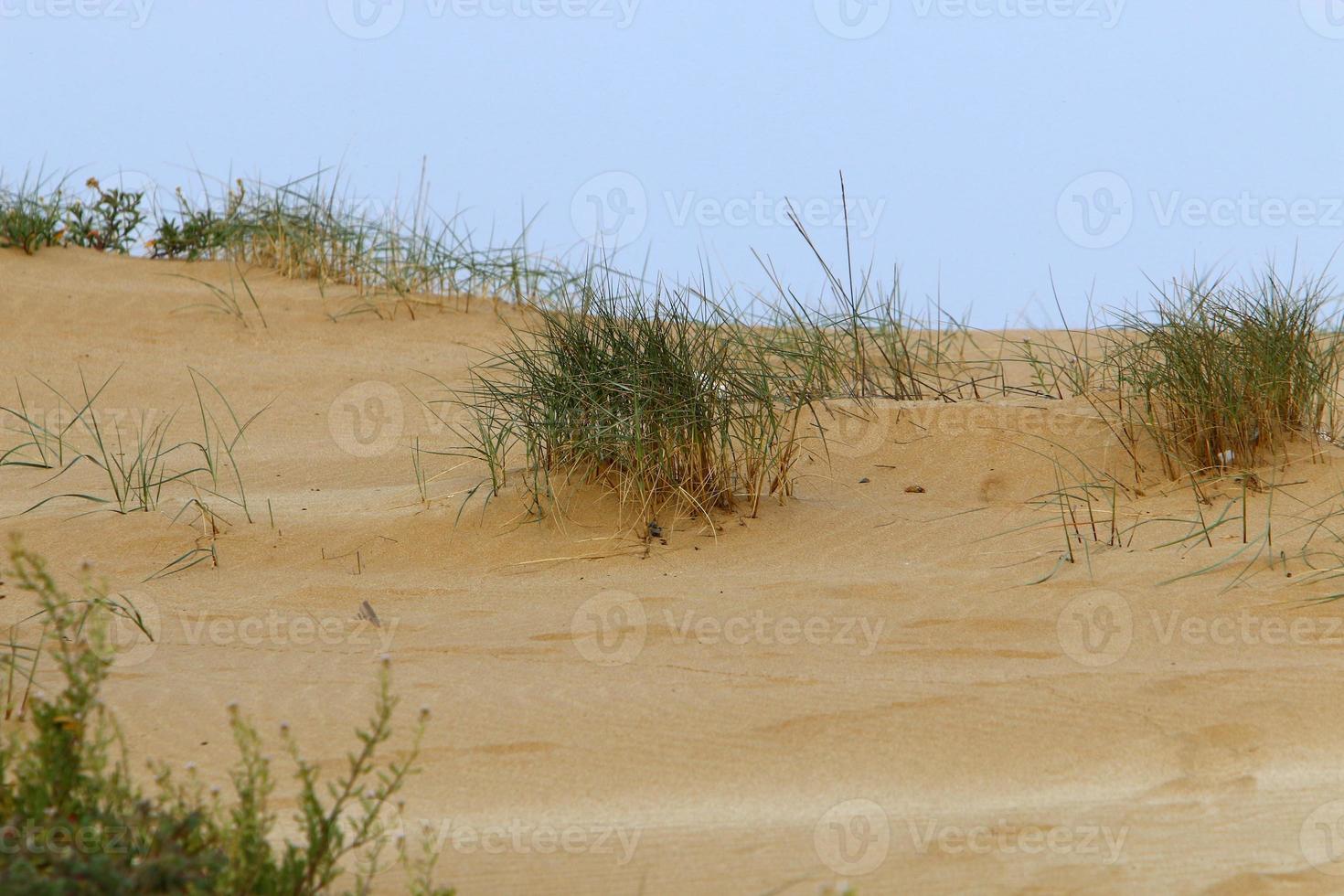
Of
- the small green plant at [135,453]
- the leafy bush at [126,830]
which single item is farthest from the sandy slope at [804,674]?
the leafy bush at [126,830]

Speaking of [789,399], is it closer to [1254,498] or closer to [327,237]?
[1254,498]

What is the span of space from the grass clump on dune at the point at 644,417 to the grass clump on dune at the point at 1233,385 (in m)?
1.43

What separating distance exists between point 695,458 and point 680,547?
313 mm

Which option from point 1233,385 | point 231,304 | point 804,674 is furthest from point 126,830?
point 231,304

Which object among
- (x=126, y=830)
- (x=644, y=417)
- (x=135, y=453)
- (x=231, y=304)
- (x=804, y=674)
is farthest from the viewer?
(x=231, y=304)

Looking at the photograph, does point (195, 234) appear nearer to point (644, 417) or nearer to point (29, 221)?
point (29, 221)

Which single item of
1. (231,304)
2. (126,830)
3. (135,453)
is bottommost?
(126,830)

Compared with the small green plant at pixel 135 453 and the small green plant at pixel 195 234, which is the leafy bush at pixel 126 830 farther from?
the small green plant at pixel 195 234

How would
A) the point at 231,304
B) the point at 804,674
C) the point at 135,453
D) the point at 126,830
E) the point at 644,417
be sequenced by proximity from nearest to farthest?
the point at 126,830 < the point at 804,674 < the point at 644,417 < the point at 135,453 < the point at 231,304

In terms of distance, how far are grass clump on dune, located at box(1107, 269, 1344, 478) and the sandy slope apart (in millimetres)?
208

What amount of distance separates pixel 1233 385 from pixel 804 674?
227 cm

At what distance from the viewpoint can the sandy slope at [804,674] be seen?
219 centimetres

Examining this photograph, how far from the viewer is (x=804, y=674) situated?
293 centimetres

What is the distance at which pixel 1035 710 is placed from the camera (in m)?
2.70
